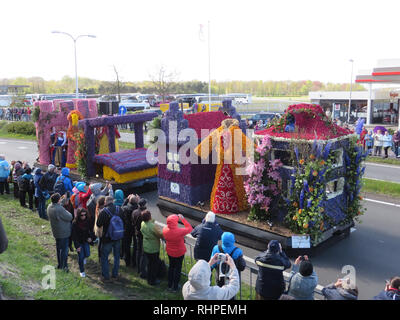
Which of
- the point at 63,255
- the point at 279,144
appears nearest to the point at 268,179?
the point at 279,144

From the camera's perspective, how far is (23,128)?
103ft

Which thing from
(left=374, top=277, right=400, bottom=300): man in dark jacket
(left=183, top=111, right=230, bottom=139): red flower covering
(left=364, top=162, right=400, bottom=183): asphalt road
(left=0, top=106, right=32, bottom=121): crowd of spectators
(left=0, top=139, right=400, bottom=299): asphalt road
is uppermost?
(left=183, top=111, right=230, bottom=139): red flower covering

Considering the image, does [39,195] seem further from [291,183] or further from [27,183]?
[291,183]

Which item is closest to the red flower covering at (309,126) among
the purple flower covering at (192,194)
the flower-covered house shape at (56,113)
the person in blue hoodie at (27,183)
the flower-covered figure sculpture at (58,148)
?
the purple flower covering at (192,194)

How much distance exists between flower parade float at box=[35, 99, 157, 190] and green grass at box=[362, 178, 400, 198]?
741 centimetres

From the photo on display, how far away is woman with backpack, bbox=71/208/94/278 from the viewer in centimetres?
717

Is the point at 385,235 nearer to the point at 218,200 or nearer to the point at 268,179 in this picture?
the point at 268,179

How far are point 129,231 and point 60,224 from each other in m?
1.28

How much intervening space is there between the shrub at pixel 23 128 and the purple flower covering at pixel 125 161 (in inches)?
787

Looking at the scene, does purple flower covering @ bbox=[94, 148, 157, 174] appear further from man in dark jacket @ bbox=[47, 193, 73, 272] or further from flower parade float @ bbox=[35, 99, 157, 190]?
man in dark jacket @ bbox=[47, 193, 73, 272]

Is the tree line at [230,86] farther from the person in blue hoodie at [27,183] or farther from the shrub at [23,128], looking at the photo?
the person in blue hoodie at [27,183]

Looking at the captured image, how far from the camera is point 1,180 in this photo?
13.4m

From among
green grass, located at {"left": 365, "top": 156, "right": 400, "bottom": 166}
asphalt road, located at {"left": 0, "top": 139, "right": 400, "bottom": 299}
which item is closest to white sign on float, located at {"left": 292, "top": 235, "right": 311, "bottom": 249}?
asphalt road, located at {"left": 0, "top": 139, "right": 400, "bottom": 299}

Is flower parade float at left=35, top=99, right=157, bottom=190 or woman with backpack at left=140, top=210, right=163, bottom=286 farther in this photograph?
flower parade float at left=35, top=99, right=157, bottom=190
